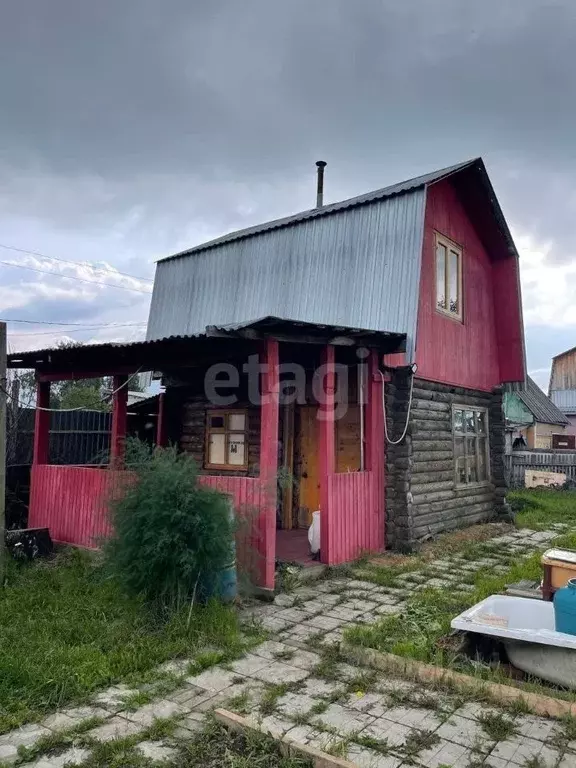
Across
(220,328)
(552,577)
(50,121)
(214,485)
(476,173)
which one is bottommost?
(552,577)

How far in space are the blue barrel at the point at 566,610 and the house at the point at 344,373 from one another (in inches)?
114

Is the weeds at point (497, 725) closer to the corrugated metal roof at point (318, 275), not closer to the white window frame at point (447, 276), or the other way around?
the corrugated metal roof at point (318, 275)

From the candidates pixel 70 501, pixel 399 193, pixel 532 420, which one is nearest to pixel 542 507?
pixel 399 193

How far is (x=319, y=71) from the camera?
9.98 meters

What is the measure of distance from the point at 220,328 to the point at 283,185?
9.85m

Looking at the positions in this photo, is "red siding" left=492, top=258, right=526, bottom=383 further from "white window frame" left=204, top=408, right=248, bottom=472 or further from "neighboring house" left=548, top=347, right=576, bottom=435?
"neighboring house" left=548, top=347, right=576, bottom=435

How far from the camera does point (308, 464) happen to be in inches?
376

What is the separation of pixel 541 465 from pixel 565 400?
20.4m

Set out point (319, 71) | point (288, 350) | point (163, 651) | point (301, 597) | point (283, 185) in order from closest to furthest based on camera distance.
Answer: point (163, 651)
point (301, 597)
point (288, 350)
point (319, 71)
point (283, 185)

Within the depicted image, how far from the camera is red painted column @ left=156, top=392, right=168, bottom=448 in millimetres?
10242

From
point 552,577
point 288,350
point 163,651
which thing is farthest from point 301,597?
point 288,350

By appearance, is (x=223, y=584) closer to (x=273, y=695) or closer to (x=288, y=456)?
(x=273, y=695)

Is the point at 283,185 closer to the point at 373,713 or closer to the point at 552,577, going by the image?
the point at 552,577

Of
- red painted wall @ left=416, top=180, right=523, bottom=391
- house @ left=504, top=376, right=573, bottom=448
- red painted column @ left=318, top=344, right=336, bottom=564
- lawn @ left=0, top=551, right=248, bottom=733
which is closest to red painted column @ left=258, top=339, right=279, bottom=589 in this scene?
lawn @ left=0, top=551, right=248, bottom=733
